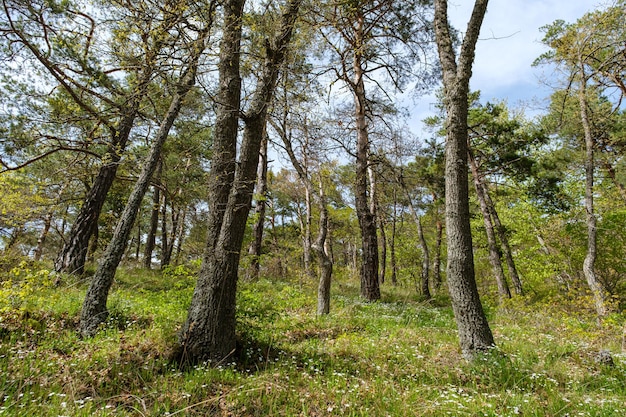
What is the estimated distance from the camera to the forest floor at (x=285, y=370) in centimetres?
273

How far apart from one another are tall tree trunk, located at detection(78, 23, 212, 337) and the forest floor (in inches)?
10.7

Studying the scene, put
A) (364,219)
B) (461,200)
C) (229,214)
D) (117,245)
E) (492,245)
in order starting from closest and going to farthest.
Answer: (229,214) → (461,200) → (117,245) → (364,219) → (492,245)

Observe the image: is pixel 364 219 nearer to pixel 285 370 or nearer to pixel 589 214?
pixel 285 370

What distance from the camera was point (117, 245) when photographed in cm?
519

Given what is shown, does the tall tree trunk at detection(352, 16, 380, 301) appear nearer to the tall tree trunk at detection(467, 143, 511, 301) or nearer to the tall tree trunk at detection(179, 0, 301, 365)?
the tall tree trunk at detection(467, 143, 511, 301)

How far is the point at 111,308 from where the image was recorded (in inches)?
206

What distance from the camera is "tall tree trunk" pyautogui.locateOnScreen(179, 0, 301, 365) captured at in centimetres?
368

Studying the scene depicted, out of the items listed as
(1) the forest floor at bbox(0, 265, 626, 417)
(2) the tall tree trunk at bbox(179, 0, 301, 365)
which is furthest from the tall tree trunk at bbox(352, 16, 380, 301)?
(2) the tall tree trunk at bbox(179, 0, 301, 365)

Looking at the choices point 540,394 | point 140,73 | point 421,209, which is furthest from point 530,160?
point 140,73

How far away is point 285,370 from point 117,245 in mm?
3697

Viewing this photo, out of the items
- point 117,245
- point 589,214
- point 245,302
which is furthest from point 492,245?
point 117,245

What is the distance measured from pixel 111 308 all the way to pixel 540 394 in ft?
20.7

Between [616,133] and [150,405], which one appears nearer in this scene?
[150,405]

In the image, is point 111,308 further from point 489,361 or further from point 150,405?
point 489,361
